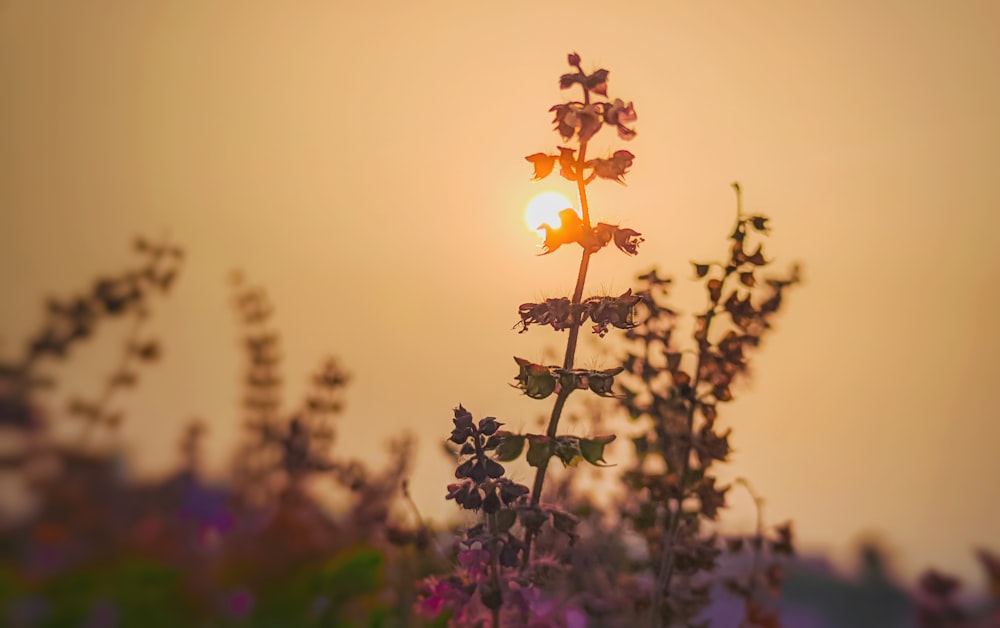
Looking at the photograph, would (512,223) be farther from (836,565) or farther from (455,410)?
(836,565)

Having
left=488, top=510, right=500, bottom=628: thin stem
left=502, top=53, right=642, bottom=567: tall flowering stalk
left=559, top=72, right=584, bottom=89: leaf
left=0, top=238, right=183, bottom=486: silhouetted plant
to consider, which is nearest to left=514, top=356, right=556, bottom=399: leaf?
left=502, top=53, right=642, bottom=567: tall flowering stalk

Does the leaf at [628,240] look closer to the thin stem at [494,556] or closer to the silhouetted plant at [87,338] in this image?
the thin stem at [494,556]

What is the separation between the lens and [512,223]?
2.97 ft

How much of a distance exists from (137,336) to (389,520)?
38 cm

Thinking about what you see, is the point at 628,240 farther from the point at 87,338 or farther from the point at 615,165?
the point at 87,338

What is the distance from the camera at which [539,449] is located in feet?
2.02

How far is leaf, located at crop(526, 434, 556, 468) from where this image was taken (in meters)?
0.61

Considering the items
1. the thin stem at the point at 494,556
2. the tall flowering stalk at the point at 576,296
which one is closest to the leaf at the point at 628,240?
the tall flowering stalk at the point at 576,296

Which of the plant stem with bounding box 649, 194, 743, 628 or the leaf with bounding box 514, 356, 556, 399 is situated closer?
the leaf with bounding box 514, 356, 556, 399

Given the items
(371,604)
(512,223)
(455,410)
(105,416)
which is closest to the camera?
(455,410)

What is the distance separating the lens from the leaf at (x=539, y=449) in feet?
2.00

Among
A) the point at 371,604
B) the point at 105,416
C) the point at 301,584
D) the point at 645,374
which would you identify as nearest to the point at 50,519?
the point at 105,416

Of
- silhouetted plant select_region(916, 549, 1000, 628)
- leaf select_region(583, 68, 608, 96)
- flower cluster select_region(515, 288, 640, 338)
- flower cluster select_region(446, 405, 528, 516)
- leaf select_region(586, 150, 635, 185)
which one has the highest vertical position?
leaf select_region(583, 68, 608, 96)

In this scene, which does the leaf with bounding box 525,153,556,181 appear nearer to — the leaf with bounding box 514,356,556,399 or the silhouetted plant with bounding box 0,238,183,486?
the leaf with bounding box 514,356,556,399
